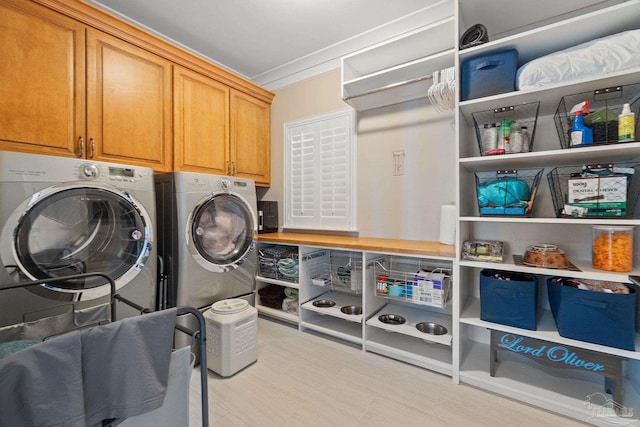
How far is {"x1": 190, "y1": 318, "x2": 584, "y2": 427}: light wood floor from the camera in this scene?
4.27 ft

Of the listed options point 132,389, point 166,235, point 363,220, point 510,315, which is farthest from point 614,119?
point 166,235

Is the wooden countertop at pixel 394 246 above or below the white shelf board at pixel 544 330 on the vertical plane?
above

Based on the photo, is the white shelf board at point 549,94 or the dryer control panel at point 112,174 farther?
the dryer control panel at point 112,174

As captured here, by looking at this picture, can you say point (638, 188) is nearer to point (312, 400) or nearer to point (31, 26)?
point (312, 400)

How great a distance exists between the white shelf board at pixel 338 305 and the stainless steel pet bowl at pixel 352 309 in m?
0.04

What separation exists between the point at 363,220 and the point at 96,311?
1980mm

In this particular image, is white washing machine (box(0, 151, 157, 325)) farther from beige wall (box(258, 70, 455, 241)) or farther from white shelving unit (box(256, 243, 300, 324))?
beige wall (box(258, 70, 455, 241))

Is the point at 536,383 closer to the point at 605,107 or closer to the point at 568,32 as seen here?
the point at 605,107

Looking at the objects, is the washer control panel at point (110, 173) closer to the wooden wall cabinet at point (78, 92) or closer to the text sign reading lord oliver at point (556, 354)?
the wooden wall cabinet at point (78, 92)

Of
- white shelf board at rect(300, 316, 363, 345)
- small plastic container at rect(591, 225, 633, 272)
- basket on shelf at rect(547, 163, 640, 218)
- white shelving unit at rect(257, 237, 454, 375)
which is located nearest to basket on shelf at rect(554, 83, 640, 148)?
basket on shelf at rect(547, 163, 640, 218)

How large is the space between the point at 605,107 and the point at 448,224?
3.25ft

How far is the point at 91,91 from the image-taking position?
167 cm

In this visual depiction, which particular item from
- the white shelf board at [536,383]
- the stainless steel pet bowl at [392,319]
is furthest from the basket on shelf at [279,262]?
the white shelf board at [536,383]

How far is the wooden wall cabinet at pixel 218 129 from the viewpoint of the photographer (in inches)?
85.0
